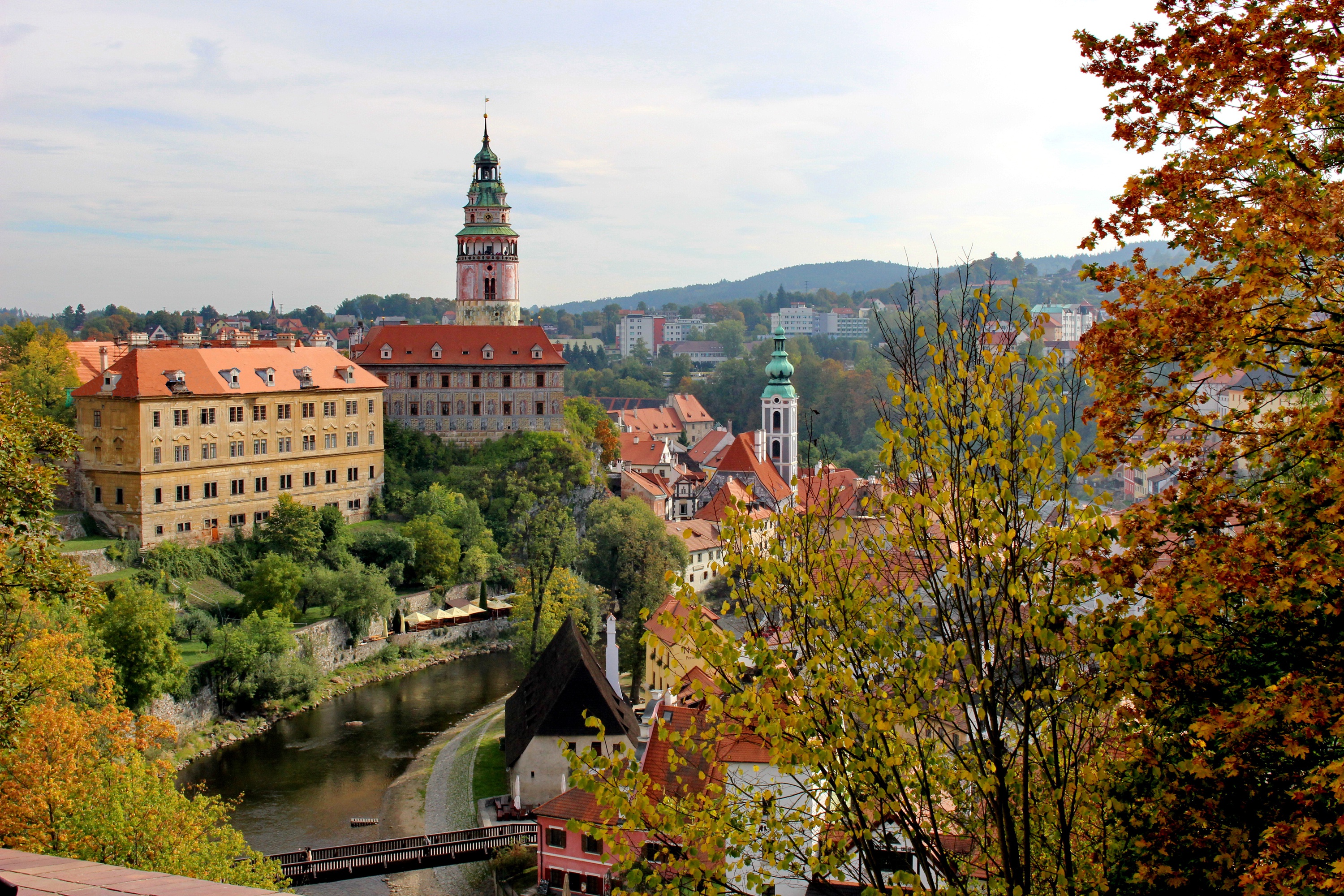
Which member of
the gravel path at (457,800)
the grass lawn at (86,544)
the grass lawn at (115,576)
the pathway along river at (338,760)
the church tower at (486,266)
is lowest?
the pathway along river at (338,760)

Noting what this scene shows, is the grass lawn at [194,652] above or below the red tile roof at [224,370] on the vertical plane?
below

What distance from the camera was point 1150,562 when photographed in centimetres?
696

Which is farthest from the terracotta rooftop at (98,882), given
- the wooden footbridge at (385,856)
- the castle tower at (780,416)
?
the castle tower at (780,416)

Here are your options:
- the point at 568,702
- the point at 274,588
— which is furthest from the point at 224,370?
the point at 568,702

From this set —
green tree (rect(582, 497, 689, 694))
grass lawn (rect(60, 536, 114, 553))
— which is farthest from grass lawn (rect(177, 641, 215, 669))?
green tree (rect(582, 497, 689, 694))

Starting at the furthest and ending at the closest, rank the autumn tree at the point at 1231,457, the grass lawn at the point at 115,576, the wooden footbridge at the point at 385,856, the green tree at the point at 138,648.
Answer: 1. the grass lawn at the point at 115,576
2. the green tree at the point at 138,648
3. the wooden footbridge at the point at 385,856
4. the autumn tree at the point at 1231,457

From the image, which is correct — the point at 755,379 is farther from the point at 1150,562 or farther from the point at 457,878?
the point at 1150,562

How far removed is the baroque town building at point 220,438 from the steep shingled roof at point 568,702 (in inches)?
702

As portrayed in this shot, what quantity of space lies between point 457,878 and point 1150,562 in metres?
17.3

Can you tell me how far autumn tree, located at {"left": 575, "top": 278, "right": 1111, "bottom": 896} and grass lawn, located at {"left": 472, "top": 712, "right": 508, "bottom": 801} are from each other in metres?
18.7

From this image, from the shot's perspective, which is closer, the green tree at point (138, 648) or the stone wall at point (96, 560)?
the green tree at point (138, 648)

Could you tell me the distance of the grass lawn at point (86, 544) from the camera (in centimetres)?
3527

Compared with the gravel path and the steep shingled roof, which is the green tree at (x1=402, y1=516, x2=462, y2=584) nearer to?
the gravel path

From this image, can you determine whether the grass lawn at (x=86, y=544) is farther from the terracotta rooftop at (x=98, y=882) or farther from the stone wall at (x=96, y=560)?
the terracotta rooftop at (x=98, y=882)
